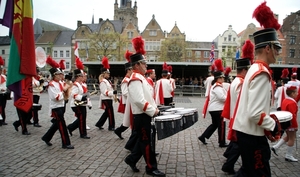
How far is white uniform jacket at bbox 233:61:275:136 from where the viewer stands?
9.07 ft

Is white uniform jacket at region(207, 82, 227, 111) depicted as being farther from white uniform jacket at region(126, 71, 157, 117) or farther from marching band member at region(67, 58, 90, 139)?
marching band member at region(67, 58, 90, 139)

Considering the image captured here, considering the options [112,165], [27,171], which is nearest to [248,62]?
[112,165]

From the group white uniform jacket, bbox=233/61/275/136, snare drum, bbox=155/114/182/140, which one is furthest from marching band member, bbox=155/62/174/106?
white uniform jacket, bbox=233/61/275/136

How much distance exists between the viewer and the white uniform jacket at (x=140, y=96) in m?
4.31

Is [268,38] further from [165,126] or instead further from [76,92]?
[76,92]

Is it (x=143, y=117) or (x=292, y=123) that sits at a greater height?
(x=143, y=117)

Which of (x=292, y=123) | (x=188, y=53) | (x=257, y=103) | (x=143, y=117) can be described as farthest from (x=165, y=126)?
(x=188, y=53)

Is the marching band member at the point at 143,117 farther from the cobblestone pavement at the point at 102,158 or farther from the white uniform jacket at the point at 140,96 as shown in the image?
the cobblestone pavement at the point at 102,158

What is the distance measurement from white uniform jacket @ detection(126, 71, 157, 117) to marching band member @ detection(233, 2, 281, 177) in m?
1.59

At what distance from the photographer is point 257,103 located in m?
2.77

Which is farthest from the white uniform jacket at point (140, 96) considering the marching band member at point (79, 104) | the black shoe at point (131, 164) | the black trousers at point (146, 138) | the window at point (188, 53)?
the window at point (188, 53)

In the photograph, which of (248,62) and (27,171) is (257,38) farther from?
(27,171)

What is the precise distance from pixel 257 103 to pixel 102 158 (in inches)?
152

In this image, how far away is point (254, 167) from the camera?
2.91 m
